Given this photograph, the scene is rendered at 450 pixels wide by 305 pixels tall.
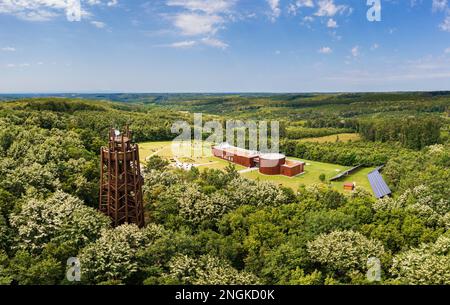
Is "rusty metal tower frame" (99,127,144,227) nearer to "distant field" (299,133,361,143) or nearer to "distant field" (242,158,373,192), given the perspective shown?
"distant field" (242,158,373,192)

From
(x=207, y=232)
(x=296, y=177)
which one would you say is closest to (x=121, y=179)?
(x=207, y=232)

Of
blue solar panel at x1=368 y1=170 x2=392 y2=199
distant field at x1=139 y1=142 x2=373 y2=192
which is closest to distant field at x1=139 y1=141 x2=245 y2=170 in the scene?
distant field at x1=139 y1=142 x2=373 y2=192

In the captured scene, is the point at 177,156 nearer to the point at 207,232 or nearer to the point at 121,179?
the point at 121,179

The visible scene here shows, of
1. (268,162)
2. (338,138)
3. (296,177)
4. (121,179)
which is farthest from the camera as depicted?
(338,138)

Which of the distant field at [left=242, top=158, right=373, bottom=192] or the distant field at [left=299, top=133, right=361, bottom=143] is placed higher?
the distant field at [left=299, top=133, right=361, bottom=143]

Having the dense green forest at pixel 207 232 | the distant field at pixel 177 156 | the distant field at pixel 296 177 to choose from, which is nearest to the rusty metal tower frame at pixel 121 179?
the dense green forest at pixel 207 232
